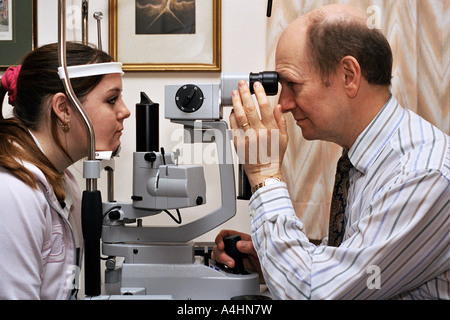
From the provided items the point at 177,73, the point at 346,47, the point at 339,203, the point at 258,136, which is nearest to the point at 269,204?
the point at 258,136

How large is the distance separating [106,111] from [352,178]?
0.65 meters

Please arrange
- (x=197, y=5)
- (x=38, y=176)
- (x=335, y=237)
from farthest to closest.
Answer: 1. (x=197, y=5)
2. (x=335, y=237)
3. (x=38, y=176)

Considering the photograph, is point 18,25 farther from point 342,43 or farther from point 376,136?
point 376,136

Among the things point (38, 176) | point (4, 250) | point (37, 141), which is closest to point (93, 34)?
point (37, 141)

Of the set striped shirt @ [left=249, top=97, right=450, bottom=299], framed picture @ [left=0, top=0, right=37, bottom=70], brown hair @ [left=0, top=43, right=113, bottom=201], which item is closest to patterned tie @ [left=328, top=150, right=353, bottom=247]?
striped shirt @ [left=249, top=97, right=450, bottom=299]

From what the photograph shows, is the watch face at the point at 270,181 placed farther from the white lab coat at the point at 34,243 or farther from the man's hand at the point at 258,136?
the white lab coat at the point at 34,243

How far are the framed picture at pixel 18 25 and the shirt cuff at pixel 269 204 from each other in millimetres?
1180

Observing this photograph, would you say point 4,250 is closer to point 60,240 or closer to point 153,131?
point 60,240

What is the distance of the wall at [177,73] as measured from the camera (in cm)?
169

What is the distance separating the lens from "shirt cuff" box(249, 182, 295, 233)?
98 centimetres

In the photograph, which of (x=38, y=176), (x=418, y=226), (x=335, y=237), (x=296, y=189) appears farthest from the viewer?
(x=296, y=189)

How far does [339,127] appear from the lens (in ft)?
3.69
